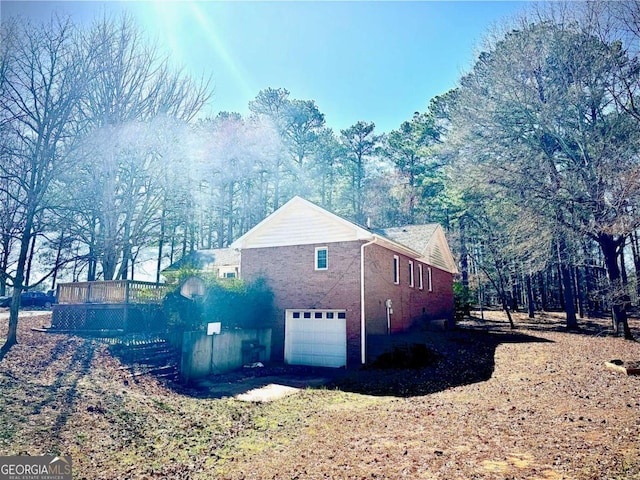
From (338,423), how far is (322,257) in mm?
8906

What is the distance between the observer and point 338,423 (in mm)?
7230

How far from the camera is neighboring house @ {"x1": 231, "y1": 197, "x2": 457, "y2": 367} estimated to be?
14695 mm

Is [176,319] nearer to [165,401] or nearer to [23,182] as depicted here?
[165,401]

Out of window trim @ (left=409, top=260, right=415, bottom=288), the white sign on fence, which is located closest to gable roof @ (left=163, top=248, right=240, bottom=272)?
window trim @ (left=409, top=260, right=415, bottom=288)

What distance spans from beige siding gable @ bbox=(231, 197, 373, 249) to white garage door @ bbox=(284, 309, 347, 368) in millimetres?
2846

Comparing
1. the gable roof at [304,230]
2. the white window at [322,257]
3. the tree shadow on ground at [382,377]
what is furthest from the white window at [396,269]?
the white window at [322,257]

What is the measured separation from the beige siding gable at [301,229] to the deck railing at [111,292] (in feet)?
12.6

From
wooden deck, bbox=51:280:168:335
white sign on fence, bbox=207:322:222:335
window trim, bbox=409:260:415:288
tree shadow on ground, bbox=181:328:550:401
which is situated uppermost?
window trim, bbox=409:260:415:288

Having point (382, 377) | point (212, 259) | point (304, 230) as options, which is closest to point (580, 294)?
point (304, 230)

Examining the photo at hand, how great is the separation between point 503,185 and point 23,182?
57.8 feet

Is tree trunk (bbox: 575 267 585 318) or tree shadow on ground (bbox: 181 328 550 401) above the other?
tree trunk (bbox: 575 267 585 318)

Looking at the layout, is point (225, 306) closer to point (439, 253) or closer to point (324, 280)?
point (324, 280)

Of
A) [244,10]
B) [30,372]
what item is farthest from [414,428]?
[244,10]

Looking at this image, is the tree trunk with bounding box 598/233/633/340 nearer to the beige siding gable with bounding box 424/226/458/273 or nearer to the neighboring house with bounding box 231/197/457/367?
the beige siding gable with bounding box 424/226/458/273
